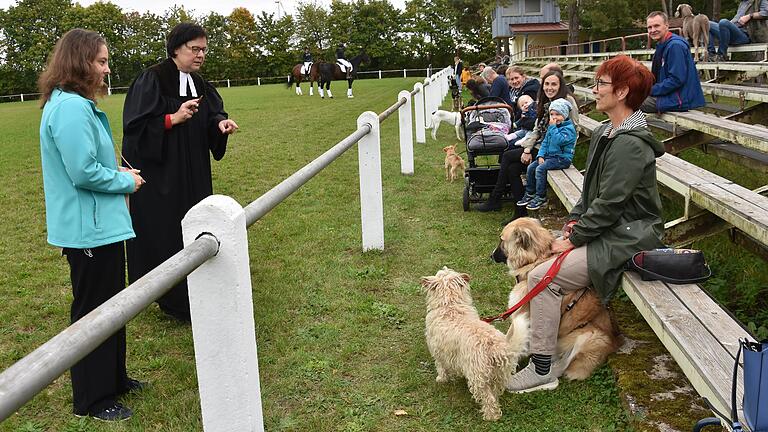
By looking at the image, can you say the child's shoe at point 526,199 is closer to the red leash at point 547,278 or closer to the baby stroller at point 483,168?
the baby stroller at point 483,168

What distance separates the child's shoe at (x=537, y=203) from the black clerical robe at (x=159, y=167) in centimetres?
384

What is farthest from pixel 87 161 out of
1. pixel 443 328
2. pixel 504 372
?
pixel 504 372

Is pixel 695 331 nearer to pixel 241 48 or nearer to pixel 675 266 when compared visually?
pixel 675 266

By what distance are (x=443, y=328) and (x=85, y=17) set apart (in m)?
75.9

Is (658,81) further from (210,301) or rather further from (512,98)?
(210,301)

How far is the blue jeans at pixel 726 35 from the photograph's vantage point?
41.6 feet

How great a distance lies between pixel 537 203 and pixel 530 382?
3677 millimetres

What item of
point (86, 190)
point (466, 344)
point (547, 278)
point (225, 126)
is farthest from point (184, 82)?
point (547, 278)

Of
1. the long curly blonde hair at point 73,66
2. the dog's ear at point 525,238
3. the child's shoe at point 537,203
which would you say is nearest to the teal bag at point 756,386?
the dog's ear at point 525,238

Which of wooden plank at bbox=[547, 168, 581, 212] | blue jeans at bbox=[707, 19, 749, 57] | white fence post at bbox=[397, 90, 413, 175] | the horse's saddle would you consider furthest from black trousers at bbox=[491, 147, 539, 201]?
the horse's saddle

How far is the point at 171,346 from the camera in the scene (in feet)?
15.4

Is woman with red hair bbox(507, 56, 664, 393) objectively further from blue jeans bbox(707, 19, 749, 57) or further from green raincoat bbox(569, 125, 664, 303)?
blue jeans bbox(707, 19, 749, 57)

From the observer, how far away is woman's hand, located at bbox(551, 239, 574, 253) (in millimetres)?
3925

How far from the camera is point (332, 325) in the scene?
491cm
